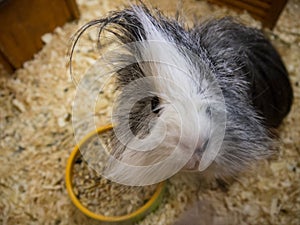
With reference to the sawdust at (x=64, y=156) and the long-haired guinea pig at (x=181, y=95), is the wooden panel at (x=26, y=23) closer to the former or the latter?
the sawdust at (x=64, y=156)

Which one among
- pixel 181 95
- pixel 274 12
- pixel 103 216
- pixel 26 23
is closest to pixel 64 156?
pixel 103 216

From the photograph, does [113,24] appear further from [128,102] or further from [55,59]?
[55,59]

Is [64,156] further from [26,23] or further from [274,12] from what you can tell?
[274,12]

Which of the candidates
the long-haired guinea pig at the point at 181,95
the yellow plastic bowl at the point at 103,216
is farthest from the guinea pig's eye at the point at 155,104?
the yellow plastic bowl at the point at 103,216

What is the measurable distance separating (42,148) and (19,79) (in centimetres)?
33

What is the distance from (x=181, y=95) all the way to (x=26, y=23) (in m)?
0.87

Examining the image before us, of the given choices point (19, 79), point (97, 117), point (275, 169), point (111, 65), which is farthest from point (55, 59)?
point (275, 169)

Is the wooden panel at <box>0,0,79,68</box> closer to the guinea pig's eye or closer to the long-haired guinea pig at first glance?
the long-haired guinea pig

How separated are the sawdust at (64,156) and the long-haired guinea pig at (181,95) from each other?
200mm

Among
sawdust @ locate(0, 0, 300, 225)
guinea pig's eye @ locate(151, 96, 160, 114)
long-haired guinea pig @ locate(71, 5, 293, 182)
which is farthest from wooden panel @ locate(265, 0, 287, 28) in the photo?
guinea pig's eye @ locate(151, 96, 160, 114)

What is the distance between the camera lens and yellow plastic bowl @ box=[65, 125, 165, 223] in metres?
1.08

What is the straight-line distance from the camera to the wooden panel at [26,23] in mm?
1322

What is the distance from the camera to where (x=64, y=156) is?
51.4 inches

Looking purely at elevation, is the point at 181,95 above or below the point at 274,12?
above
